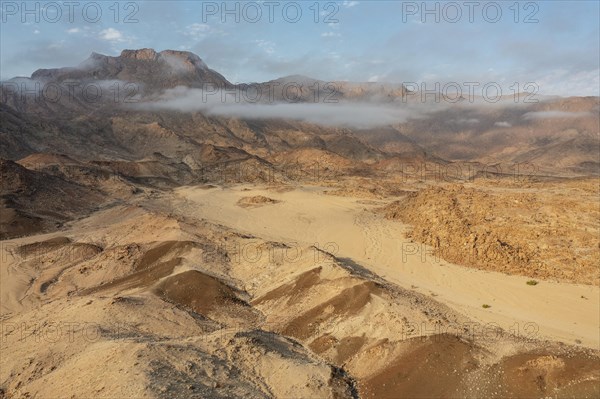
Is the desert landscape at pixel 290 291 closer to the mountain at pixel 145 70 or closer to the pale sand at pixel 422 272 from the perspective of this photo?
the pale sand at pixel 422 272

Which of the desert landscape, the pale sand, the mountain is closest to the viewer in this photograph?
the desert landscape

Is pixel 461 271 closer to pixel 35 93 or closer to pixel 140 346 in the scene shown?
pixel 140 346

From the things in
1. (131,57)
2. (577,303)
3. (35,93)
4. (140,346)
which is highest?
(131,57)

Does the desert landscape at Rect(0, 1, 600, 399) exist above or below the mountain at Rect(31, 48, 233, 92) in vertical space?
below

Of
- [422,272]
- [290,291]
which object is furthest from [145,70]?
[290,291]

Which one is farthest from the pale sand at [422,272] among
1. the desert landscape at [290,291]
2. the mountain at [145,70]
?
the mountain at [145,70]

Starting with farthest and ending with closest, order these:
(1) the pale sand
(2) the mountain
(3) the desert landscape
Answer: (2) the mountain
(1) the pale sand
(3) the desert landscape

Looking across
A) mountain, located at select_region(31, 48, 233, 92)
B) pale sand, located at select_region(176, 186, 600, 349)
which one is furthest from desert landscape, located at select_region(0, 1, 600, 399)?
mountain, located at select_region(31, 48, 233, 92)

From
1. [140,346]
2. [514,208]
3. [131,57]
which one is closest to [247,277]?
[140,346]

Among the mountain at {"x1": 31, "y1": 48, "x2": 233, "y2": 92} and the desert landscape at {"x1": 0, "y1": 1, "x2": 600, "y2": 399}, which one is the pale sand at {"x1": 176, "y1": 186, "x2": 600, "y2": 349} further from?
the mountain at {"x1": 31, "y1": 48, "x2": 233, "y2": 92}
